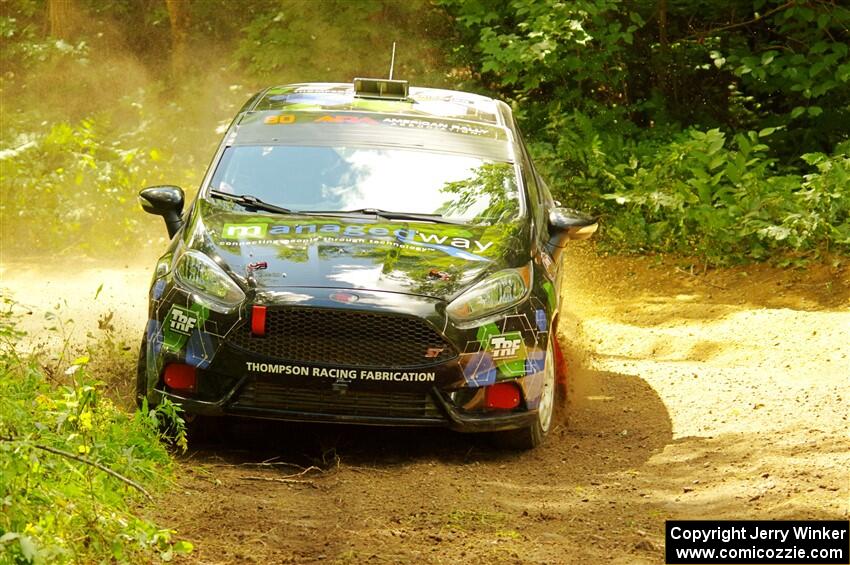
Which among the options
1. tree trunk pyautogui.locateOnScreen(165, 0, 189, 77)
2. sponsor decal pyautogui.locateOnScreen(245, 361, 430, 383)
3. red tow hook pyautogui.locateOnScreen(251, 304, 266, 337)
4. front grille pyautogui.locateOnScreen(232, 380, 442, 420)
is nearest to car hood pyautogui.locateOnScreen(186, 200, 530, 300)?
red tow hook pyautogui.locateOnScreen(251, 304, 266, 337)

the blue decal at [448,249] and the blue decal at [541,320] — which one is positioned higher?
the blue decal at [448,249]

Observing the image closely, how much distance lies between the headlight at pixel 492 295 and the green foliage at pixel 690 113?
17.0 ft

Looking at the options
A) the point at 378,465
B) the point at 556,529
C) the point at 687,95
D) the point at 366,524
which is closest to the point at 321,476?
the point at 378,465

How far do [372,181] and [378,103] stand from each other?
1105 mm

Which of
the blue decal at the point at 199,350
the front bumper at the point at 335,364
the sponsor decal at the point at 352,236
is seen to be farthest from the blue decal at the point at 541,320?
the blue decal at the point at 199,350

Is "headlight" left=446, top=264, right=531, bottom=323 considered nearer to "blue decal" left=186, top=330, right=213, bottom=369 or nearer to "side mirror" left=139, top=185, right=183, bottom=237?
"blue decal" left=186, top=330, right=213, bottom=369

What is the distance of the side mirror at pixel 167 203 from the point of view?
6953 mm

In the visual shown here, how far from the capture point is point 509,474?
598 centimetres

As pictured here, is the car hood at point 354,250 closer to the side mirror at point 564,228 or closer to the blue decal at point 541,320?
the blue decal at point 541,320

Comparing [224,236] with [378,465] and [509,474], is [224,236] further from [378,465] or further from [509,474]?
[509,474]

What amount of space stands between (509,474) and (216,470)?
1.48 metres

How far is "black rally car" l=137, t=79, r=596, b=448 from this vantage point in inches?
228

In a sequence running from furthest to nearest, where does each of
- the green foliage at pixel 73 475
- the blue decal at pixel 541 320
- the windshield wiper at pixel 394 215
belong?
the windshield wiper at pixel 394 215 → the blue decal at pixel 541 320 → the green foliage at pixel 73 475

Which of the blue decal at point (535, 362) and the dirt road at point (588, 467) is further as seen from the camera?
the blue decal at point (535, 362)
